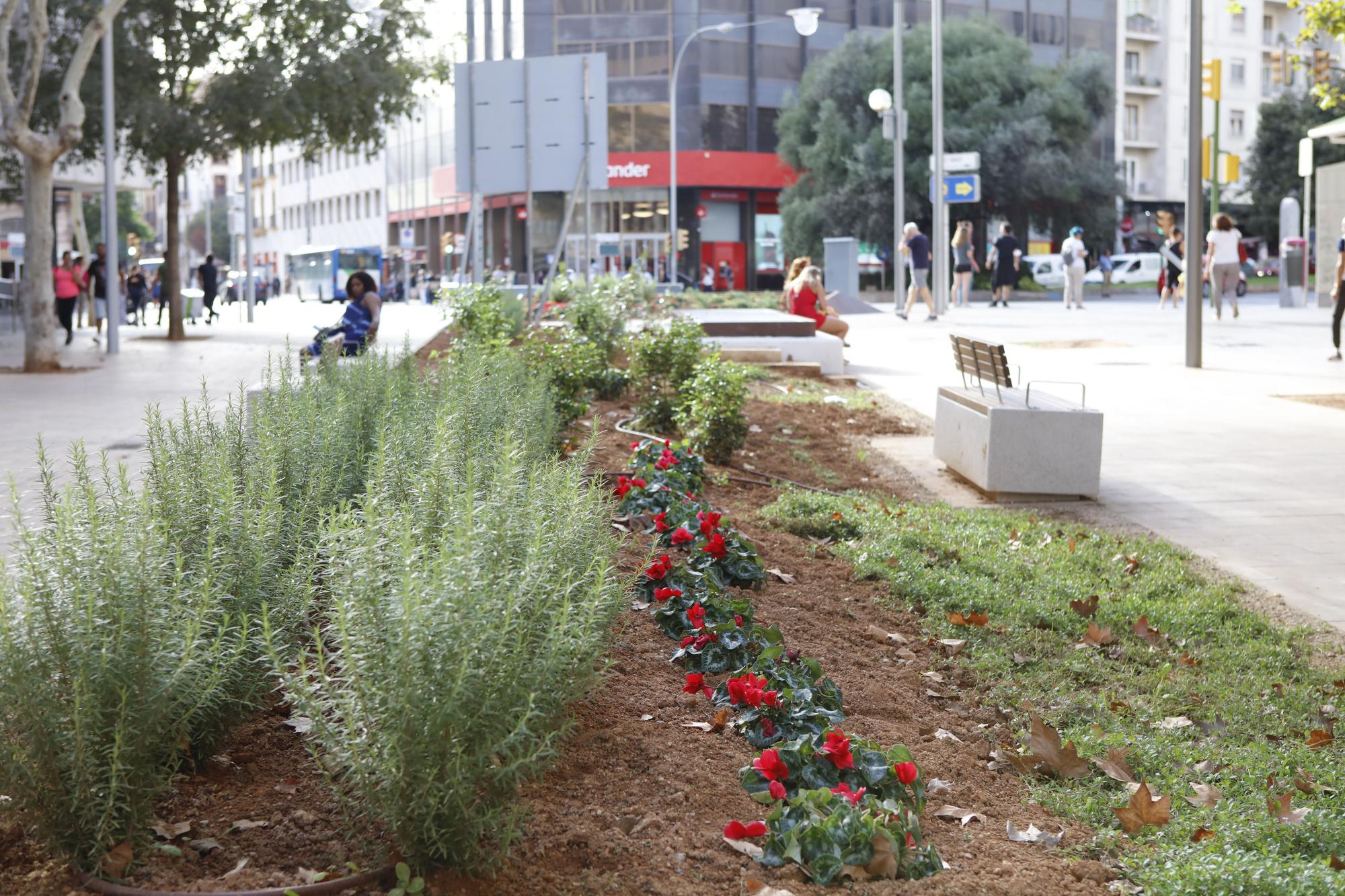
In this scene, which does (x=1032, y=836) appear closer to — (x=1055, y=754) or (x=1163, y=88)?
(x=1055, y=754)

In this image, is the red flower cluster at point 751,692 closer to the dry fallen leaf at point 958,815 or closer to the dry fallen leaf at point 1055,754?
the dry fallen leaf at point 958,815

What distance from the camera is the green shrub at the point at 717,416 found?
30.9 feet

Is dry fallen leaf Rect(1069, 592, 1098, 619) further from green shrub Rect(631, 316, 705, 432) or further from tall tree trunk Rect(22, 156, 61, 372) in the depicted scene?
tall tree trunk Rect(22, 156, 61, 372)

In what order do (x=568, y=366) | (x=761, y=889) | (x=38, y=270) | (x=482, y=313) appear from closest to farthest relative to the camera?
(x=761, y=889) → (x=568, y=366) → (x=482, y=313) → (x=38, y=270)

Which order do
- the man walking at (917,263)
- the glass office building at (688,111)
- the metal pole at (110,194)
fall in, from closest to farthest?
the metal pole at (110,194) → the man walking at (917,263) → the glass office building at (688,111)

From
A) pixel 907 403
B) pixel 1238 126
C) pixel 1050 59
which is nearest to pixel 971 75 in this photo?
pixel 1050 59

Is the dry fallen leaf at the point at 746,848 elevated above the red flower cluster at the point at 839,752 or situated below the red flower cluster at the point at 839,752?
below

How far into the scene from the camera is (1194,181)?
1672 centimetres

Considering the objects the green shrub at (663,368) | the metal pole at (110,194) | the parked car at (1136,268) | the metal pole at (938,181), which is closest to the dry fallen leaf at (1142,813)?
the green shrub at (663,368)

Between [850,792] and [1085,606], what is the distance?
2839 mm

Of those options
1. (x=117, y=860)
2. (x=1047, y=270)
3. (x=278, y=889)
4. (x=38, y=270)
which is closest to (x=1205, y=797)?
(x=278, y=889)

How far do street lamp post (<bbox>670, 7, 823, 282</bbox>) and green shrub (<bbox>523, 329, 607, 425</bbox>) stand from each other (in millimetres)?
33854

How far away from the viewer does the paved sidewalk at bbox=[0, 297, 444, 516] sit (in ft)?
34.6

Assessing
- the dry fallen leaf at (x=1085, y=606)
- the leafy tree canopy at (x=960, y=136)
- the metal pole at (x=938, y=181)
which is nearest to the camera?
the dry fallen leaf at (x=1085, y=606)
